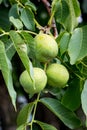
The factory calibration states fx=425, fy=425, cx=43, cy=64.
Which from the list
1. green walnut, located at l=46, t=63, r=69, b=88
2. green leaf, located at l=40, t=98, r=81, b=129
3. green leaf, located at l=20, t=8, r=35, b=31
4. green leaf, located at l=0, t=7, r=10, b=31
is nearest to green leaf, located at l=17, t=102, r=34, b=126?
green leaf, located at l=40, t=98, r=81, b=129

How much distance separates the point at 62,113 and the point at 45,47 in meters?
0.27

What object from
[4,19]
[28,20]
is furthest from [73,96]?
[4,19]

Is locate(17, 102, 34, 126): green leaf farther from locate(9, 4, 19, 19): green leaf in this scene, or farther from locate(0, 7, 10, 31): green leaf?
locate(0, 7, 10, 31): green leaf

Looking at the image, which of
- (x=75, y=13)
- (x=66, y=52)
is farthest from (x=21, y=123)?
(x=75, y=13)

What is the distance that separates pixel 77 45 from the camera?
1.30 m

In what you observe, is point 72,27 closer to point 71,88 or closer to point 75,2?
point 75,2

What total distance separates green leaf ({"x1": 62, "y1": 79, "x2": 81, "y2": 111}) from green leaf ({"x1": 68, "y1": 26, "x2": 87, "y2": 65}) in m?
0.21

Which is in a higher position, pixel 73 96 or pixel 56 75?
pixel 56 75

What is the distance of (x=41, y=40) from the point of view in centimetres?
129

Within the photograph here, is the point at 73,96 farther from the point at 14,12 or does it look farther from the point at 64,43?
the point at 14,12

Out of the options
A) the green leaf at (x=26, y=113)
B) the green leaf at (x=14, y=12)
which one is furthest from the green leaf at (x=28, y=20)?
the green leaf at (x=26, y=113)

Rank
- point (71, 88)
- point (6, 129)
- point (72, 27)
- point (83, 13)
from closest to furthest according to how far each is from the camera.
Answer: point (72, 27) → point (71, 88) → point (83, 13) → point (6, 129)

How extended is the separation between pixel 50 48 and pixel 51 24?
0.63 feet

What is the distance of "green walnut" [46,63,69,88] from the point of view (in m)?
1.32
